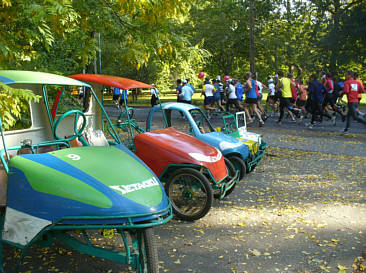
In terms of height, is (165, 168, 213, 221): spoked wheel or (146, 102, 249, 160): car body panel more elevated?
(146, 102, 249, 160): car body panel

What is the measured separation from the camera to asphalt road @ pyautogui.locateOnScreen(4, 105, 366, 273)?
396 cm

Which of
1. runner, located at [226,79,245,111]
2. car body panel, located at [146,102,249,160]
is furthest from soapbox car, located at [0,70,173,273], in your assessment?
runner, located at [226,79,245,111]

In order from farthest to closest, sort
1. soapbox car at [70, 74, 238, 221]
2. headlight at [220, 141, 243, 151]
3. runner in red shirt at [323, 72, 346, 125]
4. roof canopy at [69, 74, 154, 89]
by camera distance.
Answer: runner in red shirt at [323, 72, 346, 125]
headlight at [220, 141, 243, 151]
roof canopy at [69, 74, 154, 89]
soapbox car at [70, 74, 238, 221]

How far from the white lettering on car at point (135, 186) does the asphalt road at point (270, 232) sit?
38.0 inches

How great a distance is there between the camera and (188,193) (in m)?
5.35

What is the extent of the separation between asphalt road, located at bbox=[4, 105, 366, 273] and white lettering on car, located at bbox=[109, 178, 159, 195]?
966 mm

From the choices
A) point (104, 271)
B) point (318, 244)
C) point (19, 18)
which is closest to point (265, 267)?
point (318, 244)

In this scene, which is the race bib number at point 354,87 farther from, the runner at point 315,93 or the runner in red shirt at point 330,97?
the runner in red shirt at point 330,97

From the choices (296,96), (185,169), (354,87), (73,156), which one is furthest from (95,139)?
(296,96)

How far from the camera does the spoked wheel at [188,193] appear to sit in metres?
5.12

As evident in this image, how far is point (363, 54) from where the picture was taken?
24.9 m

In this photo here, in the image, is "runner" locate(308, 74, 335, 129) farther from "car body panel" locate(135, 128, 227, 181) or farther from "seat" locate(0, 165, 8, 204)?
"seat" locate(0, 165, 8, 204)

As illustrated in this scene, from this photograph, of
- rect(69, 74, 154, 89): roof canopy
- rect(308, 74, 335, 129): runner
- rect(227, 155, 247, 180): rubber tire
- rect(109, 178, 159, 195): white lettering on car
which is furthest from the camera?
rect(308, 74, 335, 129): runner

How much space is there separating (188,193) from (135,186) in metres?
2.11
